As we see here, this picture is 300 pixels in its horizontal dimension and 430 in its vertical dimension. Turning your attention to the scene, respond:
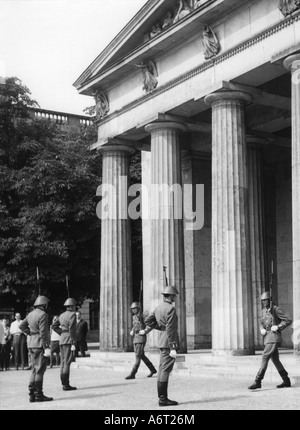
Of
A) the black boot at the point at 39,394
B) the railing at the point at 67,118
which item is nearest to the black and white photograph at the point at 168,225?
the black boot at the point at 39,394

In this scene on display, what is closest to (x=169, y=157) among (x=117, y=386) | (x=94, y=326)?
(x=117, y=386)

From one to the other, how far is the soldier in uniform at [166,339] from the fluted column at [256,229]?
12.5 metres

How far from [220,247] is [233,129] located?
3356mm

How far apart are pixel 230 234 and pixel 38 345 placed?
7810 millimetres

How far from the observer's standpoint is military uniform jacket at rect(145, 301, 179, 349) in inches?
556

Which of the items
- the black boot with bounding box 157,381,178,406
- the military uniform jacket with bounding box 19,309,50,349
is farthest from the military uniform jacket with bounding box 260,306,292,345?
the military uniform jacket with bounding box 19,309,50,349

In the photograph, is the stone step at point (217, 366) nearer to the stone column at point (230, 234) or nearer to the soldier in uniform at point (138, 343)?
the stone column at point (230, 234)

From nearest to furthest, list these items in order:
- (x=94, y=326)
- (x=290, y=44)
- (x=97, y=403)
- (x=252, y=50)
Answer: (x=97, y=403), (x=290, y=44), (x=252, y=50), (x=94, y=326)

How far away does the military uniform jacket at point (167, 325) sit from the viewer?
14.1 m

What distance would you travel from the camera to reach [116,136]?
27.5 metres

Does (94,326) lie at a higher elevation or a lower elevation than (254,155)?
lower

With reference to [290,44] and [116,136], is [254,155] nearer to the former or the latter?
[116,136]

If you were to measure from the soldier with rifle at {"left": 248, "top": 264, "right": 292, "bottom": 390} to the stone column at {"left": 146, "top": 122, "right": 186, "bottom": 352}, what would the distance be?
8470 mm

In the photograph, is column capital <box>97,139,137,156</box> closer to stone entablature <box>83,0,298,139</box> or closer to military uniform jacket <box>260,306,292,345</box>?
stone entablature <box>83,0,298,139</box>
